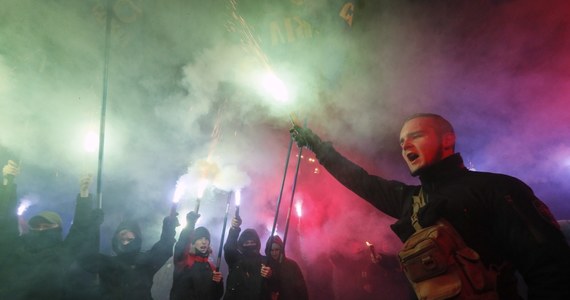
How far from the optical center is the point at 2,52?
17.9 feet

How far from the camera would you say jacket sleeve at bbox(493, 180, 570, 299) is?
1276 millimetres

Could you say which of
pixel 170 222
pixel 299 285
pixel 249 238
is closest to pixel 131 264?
pixel 170 222

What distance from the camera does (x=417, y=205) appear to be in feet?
6.27

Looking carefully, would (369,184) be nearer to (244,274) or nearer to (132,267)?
(244,274)

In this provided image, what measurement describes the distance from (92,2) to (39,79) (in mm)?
2243

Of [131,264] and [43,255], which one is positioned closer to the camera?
[43,255]

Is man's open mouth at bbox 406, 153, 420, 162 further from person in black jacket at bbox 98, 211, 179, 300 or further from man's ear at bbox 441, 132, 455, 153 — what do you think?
person in black jacket at bbox 98, 211, 179, 300

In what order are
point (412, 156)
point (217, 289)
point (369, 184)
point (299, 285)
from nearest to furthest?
1. point (412, 156)
2. point (369, 184)
3. point (217, 289)
4. point (299, 285)

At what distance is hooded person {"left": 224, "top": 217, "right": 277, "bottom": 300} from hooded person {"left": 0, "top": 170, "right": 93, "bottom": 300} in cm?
244

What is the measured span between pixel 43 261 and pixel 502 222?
466 centimetres

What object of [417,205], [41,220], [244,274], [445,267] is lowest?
[244,274]

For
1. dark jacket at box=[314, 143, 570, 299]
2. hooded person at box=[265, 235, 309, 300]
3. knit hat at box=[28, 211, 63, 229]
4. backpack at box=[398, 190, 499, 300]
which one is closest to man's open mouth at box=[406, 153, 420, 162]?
dark jacket at box=[314, 143, 570, 299]

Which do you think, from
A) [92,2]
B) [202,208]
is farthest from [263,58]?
[202,208]

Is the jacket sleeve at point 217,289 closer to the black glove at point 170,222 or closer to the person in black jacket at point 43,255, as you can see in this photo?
the black glove at point 170,222
